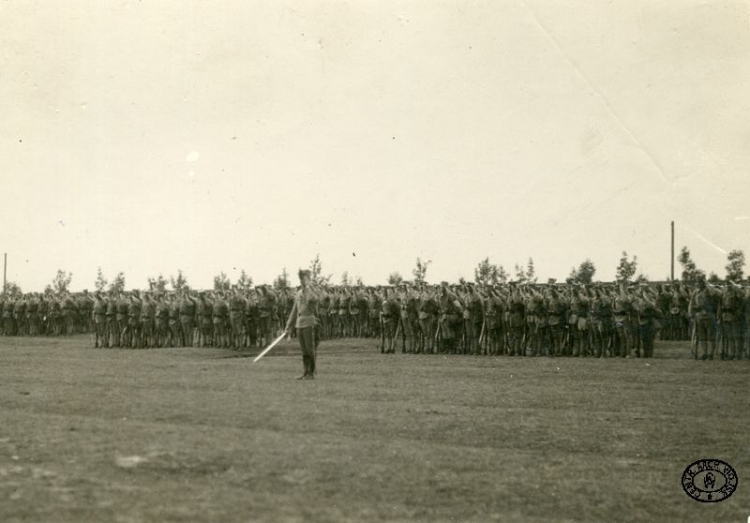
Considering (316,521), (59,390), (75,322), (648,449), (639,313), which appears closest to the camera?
(316,521)

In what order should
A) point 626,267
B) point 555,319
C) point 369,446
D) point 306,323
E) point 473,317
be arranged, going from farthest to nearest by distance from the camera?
point 626,267, point 473,317, point 555,319, point 306,323, point 369,446

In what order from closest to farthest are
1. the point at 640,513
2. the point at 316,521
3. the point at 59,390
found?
the point at 316,521, the point at 640,513, the point at 59,390

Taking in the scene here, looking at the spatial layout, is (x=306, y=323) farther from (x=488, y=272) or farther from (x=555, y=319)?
(x=488, y=272)

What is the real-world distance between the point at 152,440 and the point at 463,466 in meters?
3.33

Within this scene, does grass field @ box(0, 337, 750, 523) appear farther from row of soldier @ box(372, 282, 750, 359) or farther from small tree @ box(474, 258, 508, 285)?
small tree @ box(474, 258, 508, 285)

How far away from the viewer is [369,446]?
331 inches

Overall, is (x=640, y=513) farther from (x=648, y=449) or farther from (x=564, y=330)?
(x=564, y=330)

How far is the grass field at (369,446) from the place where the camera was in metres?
6.24

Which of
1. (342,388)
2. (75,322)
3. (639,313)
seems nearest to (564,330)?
(639,313)

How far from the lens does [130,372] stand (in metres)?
17.0

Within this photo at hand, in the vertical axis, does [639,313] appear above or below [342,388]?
above

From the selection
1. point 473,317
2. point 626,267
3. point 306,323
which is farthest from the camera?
point 626,267

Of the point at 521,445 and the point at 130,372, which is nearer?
the point at 521,445

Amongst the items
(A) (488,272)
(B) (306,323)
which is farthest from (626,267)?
(B) (306,323)
